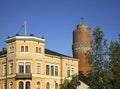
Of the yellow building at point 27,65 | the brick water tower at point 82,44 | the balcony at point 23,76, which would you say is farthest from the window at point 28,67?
the brick water tower at point 82,44

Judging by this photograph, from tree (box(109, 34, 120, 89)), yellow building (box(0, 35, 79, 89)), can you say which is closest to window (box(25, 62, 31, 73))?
yellow building (box(0, 35, 79, 89))

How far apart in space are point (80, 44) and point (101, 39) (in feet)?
151

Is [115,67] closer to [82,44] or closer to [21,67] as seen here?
[21,67]

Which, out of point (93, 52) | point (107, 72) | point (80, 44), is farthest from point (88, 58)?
point (80, 44)

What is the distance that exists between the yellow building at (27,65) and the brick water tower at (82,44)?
19.6 metres

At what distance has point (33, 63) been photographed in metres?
64.2

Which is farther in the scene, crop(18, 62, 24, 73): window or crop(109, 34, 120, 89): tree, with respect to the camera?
crop(18, 62, 24, 73): window

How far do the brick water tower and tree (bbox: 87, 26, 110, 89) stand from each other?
1699 inches

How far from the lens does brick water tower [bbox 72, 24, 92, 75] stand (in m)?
88.8

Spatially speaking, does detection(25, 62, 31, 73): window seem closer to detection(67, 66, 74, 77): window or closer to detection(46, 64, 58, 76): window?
detection(46, 64, 58, 76): window

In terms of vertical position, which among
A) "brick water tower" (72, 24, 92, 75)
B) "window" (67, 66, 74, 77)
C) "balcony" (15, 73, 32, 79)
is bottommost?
"balcony" (15, 73, 32, 79)

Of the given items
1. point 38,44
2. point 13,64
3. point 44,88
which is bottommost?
point 44,88

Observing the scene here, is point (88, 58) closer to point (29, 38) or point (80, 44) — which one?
point (29, 38)

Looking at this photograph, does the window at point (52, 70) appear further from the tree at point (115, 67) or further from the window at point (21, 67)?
the tree at point (115, 67)
